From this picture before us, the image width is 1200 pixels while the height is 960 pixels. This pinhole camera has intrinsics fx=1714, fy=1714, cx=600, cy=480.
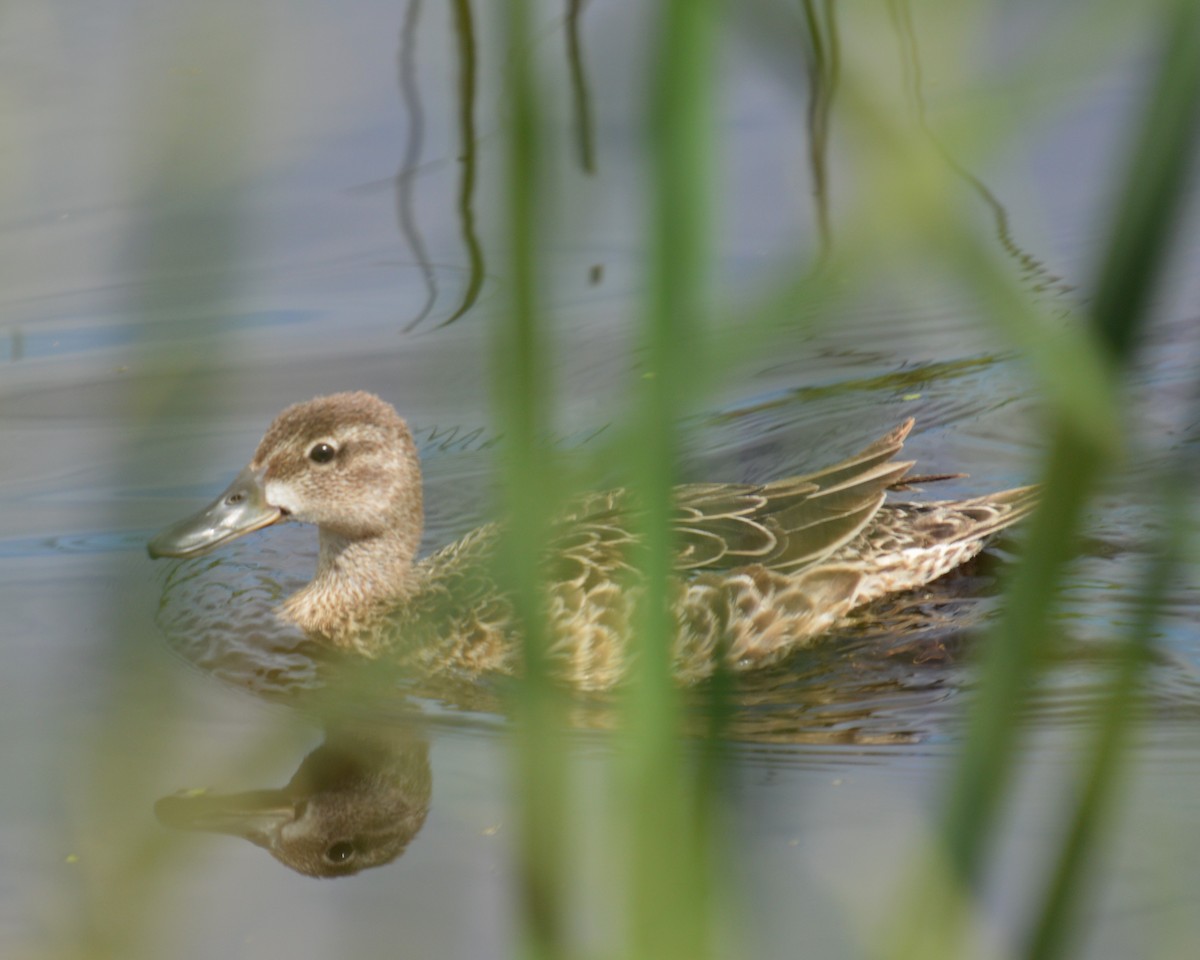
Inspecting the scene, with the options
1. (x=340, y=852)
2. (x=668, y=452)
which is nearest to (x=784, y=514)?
(x=340, y=852)

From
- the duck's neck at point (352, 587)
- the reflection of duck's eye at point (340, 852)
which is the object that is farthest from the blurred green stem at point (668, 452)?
the duck's neck at point (352, 587)

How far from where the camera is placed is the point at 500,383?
1179 millimetres

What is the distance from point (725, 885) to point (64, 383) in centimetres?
590

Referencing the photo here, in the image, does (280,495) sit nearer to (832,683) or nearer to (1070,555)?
(832,683)

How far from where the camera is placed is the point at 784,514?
5.48m

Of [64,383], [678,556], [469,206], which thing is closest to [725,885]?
[678,556]

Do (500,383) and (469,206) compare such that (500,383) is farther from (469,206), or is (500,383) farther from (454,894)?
(469,206)

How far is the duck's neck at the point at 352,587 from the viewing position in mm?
5527

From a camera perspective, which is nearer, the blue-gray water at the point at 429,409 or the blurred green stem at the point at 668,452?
the blurred green stem at the point at 668,452

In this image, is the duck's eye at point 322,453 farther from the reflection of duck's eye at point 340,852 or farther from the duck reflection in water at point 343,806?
the reflection of duck's eye at point 340,852

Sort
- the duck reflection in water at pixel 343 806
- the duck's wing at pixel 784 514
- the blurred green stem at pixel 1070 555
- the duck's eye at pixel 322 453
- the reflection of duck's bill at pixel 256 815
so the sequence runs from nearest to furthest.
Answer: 1. the blurred green stem at pixel 1070 555
2. the reflection of duck's bill at pixel 256 815
3. the duck reflection in water at pixel 343 806
4. the duck's wing at pixel 784 514
5. the duck's eye at pixel 322 453

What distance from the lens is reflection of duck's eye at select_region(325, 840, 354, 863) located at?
387 centimetres

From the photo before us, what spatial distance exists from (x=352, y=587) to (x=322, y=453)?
0.48m

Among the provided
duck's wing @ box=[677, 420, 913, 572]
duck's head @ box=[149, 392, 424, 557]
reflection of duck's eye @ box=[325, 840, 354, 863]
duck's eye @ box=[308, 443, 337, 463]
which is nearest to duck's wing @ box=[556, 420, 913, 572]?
duck's wing @ box=[677, 420, 913, 572]
